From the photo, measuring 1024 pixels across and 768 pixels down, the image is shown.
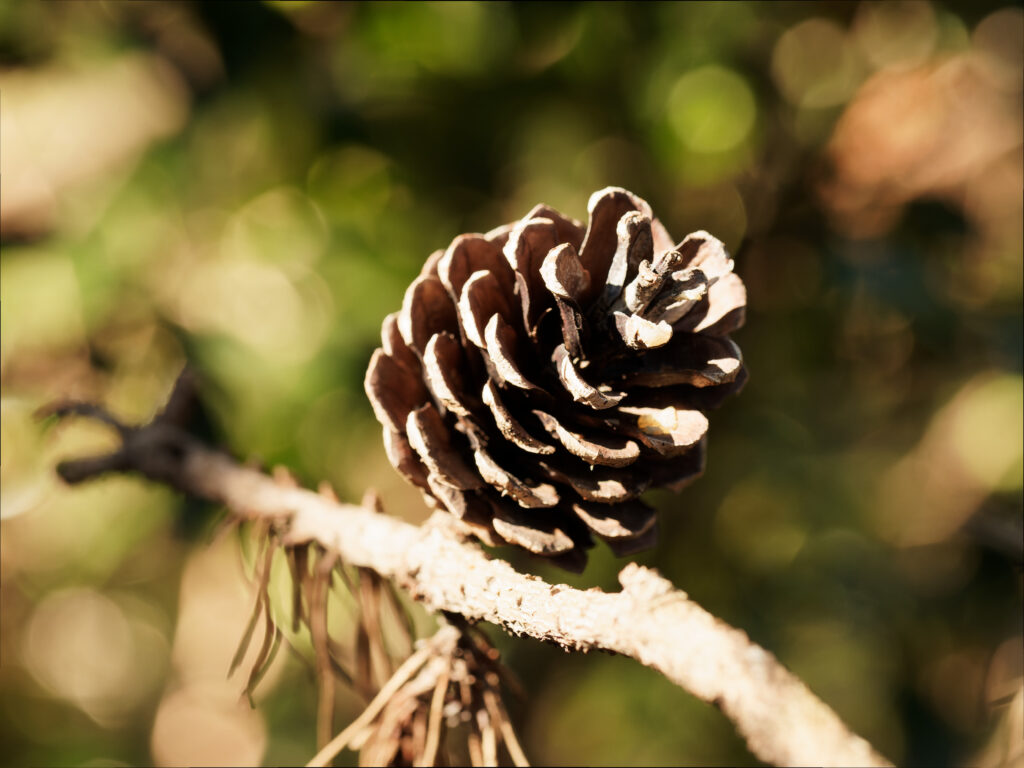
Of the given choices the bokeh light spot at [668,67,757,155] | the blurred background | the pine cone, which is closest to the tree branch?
the pine cone

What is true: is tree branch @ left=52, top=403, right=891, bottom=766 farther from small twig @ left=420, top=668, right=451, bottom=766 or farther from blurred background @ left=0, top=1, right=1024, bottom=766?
blurred background @ left=0, top=1, right=1024, bottom=766

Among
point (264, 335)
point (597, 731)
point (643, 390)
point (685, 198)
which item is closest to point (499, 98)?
point (685, 198)

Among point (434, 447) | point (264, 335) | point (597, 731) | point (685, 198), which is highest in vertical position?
point (434, 447)

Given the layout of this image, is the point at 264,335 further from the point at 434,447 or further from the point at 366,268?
the point at 434,447

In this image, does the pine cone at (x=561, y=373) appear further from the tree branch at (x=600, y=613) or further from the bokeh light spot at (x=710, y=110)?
the bokeh light spot at (x=710, y=110)

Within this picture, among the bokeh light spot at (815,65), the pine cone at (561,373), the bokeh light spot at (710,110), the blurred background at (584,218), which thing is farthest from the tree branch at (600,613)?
the bokeh light spot at (815,65)

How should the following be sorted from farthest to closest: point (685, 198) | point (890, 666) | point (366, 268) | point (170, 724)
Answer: point (170, 724), point (890, 666), point (685, 198), point (366, 268)
